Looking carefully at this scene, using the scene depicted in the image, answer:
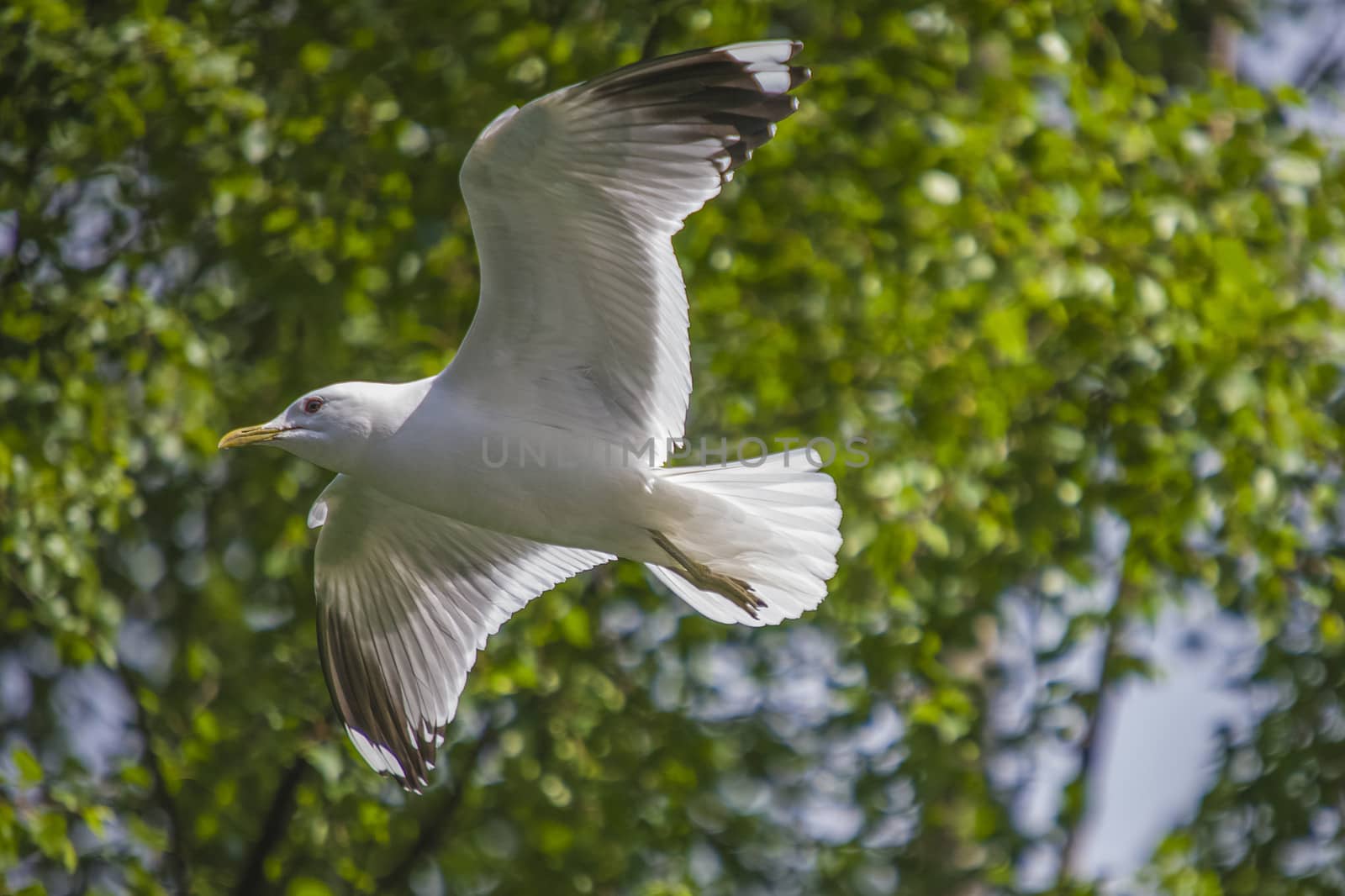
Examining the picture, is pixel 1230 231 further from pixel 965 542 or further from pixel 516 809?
pixel 516 809

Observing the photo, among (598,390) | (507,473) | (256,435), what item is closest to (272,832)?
(256,435)

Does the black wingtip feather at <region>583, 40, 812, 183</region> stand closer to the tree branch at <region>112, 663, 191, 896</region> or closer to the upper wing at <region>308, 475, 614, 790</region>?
the upper wing at <region>308, 475, 614, 790</region>

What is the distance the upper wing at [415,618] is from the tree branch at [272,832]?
2.53 feet

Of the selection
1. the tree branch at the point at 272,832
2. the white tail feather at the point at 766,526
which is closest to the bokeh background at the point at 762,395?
the tree branch at the point at 272,832

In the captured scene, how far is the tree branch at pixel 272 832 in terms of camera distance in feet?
15.1

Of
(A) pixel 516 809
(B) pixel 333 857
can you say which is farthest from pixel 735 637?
(B) pixel 333 857

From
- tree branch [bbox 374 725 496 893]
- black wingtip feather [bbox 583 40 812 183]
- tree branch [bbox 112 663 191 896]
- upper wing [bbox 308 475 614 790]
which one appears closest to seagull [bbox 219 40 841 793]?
black wingtip feather [bbox 583 40 812 183]

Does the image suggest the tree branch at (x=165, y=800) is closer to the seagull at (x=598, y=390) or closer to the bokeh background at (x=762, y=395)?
the bokeh background at (x=762, y=395)

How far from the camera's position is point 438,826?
16.1ft

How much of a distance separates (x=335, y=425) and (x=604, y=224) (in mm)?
653

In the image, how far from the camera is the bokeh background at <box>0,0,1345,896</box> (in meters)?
4.39

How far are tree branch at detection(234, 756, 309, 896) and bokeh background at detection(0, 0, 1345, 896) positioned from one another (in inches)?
0.6

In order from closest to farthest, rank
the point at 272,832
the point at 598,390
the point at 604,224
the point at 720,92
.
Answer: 1. the point at 720,92
2. the point at 604,224
3. the point at 598,390
4. the point at 272,832

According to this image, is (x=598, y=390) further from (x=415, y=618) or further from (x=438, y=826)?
(x=438, y=826)
